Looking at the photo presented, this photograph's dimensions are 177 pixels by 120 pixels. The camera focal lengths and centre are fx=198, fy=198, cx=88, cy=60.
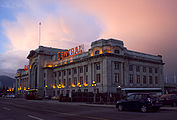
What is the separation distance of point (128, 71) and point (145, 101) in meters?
45.5

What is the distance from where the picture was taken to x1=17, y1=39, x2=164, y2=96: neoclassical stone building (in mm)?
58625

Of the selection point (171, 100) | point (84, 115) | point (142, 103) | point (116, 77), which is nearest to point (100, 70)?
point (116, 77)

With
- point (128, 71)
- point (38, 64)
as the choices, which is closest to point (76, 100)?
point (128, 71)

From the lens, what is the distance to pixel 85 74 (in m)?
66.8

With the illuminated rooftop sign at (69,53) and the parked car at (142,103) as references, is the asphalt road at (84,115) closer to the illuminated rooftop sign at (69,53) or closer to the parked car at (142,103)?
the parked car at (142,103)

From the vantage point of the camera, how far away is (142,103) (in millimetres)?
18844

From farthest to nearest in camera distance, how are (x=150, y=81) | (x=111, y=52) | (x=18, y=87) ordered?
(x=18, y=87) → (x=150, y=81) → (x=111, y=52)

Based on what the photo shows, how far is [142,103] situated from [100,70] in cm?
4098

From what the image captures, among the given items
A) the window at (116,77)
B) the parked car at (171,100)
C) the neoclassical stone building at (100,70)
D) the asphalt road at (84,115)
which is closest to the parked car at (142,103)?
the asphalt road at (84,115)

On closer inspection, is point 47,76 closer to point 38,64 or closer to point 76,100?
point 38,64

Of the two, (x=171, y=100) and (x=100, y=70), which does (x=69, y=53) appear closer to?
(x=100, y=70)

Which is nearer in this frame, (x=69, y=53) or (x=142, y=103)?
(x=142, y=103)

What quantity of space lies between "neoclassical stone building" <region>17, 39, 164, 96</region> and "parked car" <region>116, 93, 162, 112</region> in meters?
25.4

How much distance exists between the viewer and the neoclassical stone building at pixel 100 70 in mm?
58625
